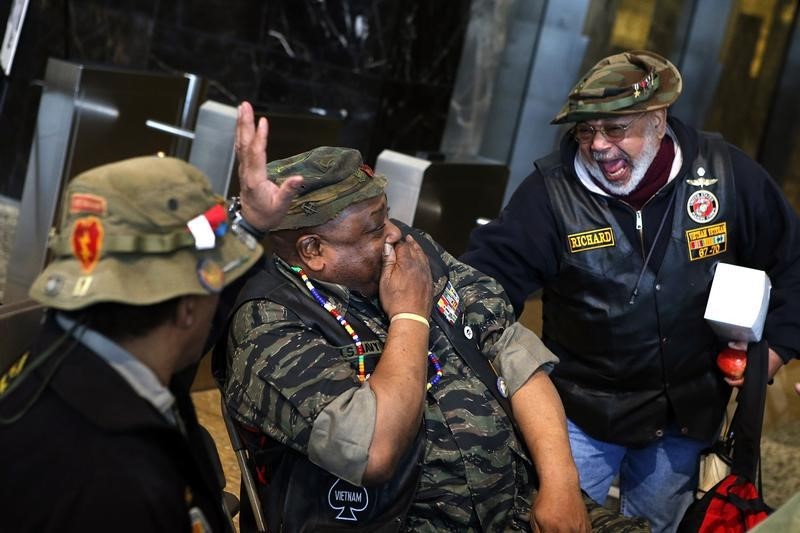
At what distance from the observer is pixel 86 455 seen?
1626 mm

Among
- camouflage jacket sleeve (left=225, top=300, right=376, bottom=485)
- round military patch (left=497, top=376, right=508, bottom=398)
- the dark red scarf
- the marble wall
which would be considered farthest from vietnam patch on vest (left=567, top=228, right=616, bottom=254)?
the marble wall

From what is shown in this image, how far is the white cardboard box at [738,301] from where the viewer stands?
9.68 ft

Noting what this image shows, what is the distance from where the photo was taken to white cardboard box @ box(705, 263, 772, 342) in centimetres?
295

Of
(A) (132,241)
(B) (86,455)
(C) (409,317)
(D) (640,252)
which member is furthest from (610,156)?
(B) (86,455)

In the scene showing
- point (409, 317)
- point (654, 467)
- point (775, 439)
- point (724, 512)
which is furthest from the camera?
point (775, 439)

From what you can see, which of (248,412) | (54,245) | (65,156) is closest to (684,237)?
(248,412)

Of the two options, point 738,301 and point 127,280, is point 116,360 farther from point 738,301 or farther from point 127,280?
point 738,301

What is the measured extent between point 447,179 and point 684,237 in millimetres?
1222

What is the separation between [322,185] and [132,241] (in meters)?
Result: 0.88

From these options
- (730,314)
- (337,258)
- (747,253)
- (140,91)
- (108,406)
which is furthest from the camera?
(140,91)

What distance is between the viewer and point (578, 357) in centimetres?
324

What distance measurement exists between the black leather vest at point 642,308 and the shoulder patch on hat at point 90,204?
1.67 metres

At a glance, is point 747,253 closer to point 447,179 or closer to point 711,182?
point 711,182

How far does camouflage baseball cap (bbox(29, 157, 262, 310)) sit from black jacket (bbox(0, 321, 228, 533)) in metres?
0.10
